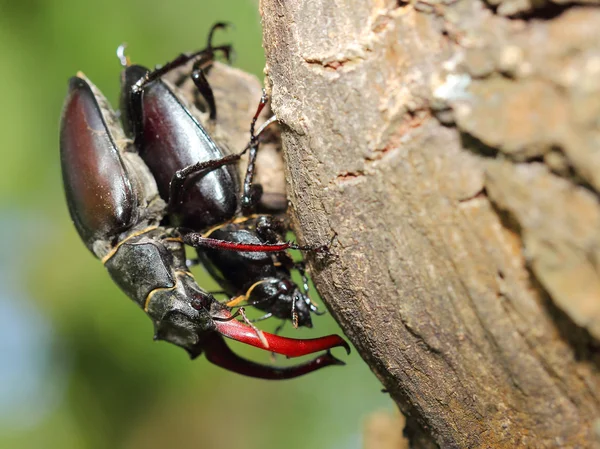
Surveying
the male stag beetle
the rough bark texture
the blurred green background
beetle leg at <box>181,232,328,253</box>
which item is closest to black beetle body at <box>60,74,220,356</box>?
the male stag beetle

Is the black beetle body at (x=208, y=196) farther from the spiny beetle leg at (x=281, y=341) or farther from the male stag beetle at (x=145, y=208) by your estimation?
the spiny beetle leg at (x=281, y=341)

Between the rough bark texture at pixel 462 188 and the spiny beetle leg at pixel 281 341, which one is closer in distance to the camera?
the rough bark texture at pixel 462 188

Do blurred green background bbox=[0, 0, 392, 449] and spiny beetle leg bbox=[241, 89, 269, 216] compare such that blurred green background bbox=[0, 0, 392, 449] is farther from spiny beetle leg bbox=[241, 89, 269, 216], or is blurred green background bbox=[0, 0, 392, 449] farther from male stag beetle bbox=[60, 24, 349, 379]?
spiny beetle leg bbox=[241, 89, 269, 216]

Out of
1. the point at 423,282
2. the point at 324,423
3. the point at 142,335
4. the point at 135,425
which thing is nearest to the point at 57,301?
the point at 142,335

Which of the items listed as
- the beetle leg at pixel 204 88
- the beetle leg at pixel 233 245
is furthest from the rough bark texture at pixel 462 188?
the beetle leg at pixel 204 88

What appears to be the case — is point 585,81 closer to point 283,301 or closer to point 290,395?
point 283,301

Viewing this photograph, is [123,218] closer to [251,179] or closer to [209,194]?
[209,194]
